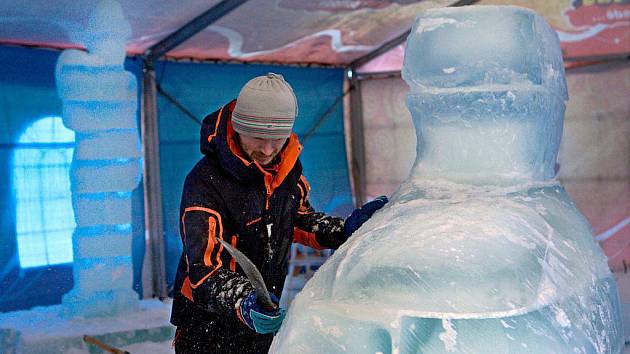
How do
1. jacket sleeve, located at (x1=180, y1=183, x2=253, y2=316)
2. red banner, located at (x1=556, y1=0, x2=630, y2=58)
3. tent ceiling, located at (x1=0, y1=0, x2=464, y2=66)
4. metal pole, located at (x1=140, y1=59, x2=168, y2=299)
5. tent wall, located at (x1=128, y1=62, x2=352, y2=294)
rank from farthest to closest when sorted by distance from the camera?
1. red banner, located at (x1=556, y1=0, x2=630, y2=58)
2. tent wall, located at (x1=128, y1=62, x2=352, y2=294)
3. metal pole, located at (x1=140, y1=59, x2=168, y2=299)
4. tent ceiling, located at (x1=0, y1=0, x2=464, y2=66)
5. jacket sleeve, located at (x1=180, y1=183, x2=253, y2=316)

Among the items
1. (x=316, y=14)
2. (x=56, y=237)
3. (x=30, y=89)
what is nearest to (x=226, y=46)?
(x=316, y=14)

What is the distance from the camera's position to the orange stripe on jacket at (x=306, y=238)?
8.43 feet

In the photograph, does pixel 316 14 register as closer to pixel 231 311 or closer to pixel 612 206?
pixel 612 206

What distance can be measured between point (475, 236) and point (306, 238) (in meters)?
1.49

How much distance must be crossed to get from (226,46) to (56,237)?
212cm

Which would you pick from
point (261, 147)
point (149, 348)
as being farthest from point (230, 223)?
point (149, 348)

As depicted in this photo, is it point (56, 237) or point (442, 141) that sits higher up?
point (442, 141)

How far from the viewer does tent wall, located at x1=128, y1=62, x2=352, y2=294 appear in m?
6.38

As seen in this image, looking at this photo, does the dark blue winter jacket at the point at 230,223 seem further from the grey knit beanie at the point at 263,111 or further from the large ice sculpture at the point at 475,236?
the large ice sculpture at the point at 475,236

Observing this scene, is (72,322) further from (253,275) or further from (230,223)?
(253,275)

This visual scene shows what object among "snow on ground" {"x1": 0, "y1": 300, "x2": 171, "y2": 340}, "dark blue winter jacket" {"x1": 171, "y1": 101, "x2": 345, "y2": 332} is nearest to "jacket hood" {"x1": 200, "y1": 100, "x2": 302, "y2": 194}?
"dark blue winter jacket" {"x1": 171, "y1": 101, "x2": 345, "y2": 332}

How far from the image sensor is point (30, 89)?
5.57m

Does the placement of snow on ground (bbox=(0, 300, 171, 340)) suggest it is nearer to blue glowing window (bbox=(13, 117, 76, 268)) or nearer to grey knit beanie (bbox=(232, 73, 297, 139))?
blue glowing window (bbox=(13, 117, 76, 268))

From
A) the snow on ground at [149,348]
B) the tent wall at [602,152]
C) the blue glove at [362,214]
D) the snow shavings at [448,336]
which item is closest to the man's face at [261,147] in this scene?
the blue glove at [362,214]
